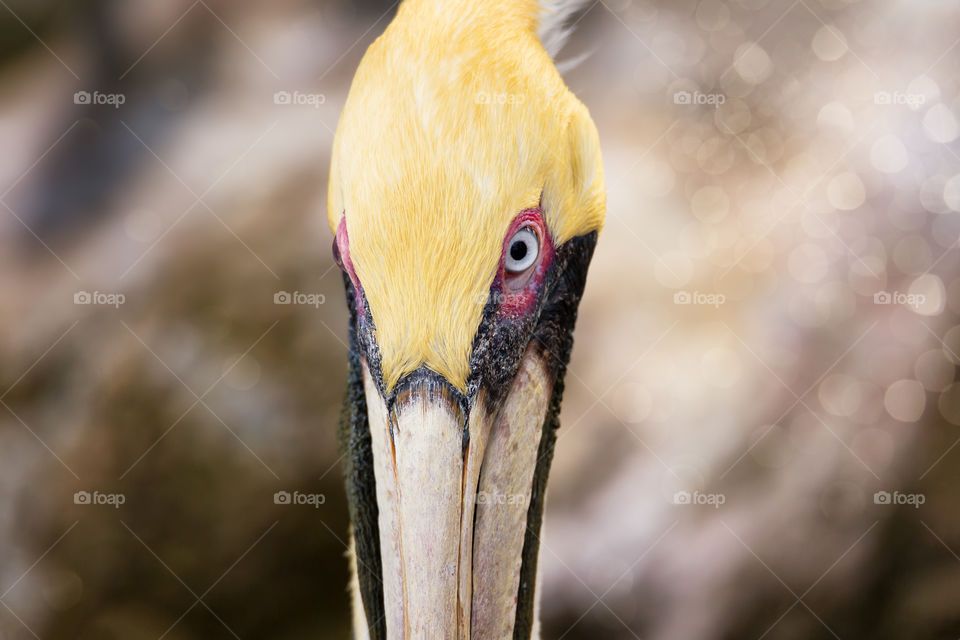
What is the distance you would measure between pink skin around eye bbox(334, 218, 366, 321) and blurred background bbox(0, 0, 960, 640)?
0.56 metres

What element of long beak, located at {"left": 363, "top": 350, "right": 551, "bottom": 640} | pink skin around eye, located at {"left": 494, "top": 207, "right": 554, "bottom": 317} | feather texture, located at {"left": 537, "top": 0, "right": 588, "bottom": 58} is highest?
feather texture, located at {"left": 537, "top": 0, "right": 588, "bottom": 58}

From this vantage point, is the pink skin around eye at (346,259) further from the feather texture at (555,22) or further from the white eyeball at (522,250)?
the feather texture at (555,22)

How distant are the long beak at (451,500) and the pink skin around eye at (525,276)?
77 mm

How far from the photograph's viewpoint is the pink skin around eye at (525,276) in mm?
867

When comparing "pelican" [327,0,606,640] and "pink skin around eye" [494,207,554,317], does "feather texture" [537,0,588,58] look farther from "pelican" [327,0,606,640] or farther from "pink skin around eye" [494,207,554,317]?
"pink skin around eye" [494,207,554,317]

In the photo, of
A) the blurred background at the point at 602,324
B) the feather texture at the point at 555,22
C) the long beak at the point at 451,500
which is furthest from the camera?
the blurred background at the point at 602,324

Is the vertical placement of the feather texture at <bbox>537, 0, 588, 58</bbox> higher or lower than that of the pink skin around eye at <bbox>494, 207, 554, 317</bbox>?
higher

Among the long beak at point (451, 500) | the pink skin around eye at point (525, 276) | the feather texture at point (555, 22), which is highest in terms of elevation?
the feather texture at point (555, 22)

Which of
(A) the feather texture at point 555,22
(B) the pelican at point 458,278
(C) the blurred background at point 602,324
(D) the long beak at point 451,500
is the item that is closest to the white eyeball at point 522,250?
(B) the pelican at point 458,278

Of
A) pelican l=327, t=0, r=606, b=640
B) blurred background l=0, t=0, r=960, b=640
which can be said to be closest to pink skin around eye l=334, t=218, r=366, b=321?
pelican l=327, t=0, r=606, b=640

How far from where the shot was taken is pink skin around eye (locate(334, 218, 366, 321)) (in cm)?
88

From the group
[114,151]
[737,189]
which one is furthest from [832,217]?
[114,151]

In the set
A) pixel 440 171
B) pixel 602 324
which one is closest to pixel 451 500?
pixel 440 171

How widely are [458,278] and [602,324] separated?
0.71 m
